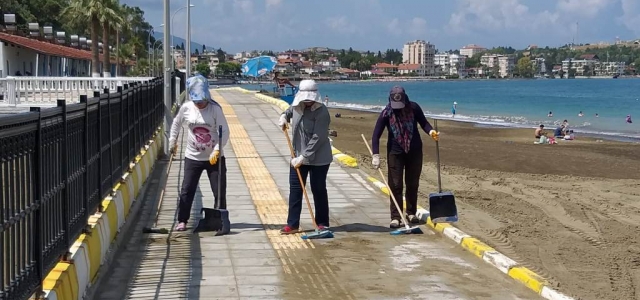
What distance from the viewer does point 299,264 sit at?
7.86 m

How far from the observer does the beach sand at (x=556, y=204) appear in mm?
8844

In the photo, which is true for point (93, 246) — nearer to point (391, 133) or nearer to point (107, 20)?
point (391, 133)

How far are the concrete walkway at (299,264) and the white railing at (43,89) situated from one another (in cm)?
1615

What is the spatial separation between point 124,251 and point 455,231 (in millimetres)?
3633

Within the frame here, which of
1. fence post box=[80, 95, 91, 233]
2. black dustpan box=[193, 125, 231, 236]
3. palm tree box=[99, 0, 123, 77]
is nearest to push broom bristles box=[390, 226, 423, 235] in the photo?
black dustpan box=[193, 125, 231, 236]

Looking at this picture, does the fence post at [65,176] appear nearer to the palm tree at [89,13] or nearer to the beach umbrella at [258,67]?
the beach umbrella at [258,67]

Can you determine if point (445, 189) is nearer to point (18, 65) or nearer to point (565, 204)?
point (565, 204)

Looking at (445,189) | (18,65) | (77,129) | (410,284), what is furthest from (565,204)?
(18,65)

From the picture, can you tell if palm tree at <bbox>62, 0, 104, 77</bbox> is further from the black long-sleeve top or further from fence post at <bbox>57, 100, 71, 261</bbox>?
fence post at <bbox>57, 100, 71, 261</bbox>

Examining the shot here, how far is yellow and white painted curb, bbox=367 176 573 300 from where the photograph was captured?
270 inches

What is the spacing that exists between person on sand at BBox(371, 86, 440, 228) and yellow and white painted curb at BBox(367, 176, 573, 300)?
606mm

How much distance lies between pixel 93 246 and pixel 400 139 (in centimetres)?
406

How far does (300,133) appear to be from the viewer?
905cm

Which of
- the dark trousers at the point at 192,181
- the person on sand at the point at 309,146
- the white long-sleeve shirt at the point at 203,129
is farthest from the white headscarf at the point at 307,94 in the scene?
the dark trousers at the point at 192,181
